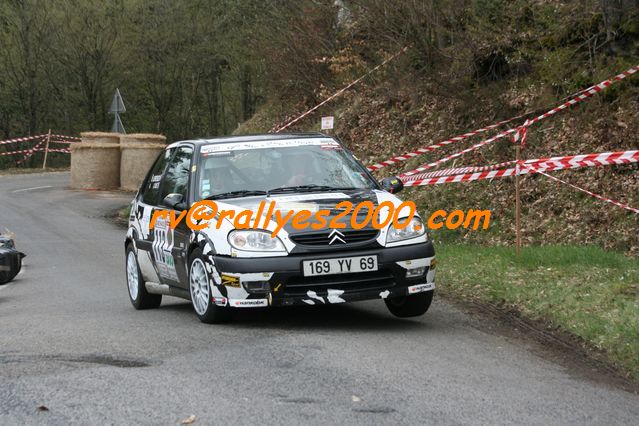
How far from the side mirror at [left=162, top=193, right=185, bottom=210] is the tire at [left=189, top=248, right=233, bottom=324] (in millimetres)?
620

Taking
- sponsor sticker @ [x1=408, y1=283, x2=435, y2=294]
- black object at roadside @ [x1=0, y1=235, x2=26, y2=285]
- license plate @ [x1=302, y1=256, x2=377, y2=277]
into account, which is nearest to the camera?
license plate @ [x1=302, y1=256, x2=377, y2=277]

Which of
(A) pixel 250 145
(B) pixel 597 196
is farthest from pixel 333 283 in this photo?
(B) pixel 597 196

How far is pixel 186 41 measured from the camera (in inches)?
2149

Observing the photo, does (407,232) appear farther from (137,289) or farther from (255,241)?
(137,289)

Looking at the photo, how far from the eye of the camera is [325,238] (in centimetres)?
890

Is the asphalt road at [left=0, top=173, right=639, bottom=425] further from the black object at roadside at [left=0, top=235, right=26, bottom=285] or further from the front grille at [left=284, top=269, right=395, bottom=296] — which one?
the black object at roadside at [left=0, top=235, right=26, bottom=285]

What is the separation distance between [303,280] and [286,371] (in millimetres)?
1766

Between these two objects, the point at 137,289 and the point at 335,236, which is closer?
the point at 335,236

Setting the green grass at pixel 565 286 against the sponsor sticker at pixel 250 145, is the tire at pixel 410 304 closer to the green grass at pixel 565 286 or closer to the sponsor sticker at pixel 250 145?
the green grass at pixel 565 286

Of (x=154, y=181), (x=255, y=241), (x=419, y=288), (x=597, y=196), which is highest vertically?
(x=154, y=181)

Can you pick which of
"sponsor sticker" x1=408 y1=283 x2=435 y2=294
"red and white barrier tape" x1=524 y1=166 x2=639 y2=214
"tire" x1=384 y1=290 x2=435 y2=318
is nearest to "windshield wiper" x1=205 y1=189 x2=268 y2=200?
"tire" x1=384 y1=290 x2=435 y2=318

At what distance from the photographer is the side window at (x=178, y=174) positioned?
10445 mm

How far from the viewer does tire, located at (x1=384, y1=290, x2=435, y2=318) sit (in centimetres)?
963

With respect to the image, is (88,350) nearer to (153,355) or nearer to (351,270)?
(153,355)
